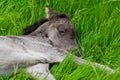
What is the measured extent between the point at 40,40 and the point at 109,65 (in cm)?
103

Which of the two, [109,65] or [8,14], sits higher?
[8,14]

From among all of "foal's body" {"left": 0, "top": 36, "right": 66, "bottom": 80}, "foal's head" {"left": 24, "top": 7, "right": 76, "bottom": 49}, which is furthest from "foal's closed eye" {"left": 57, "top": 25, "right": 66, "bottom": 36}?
"foal's body" {"left": 0, "top": 36, "right": 66, "bottom": 80}

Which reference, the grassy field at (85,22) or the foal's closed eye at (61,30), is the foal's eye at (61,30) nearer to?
the foal's closed eye at (61,30)

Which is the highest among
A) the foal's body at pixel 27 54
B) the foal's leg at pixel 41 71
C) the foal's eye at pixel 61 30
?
the foal's eye at pixel 61 30

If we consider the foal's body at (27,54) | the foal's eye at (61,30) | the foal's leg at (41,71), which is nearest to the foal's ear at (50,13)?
the foal's eye at (61,30)

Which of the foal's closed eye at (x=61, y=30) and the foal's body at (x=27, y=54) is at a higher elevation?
the foal's closed eye at (x=61, y=30)

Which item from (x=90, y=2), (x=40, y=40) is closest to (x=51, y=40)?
(x=40, y=40)

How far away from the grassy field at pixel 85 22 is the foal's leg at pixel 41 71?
0.41 ft

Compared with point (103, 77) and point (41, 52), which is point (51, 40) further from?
point (103, 77)

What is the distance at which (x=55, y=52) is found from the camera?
5.78 metres

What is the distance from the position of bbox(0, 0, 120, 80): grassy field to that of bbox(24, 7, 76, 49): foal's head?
18 cm

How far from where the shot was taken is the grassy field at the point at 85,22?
233 inches

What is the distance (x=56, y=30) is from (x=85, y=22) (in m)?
0.54

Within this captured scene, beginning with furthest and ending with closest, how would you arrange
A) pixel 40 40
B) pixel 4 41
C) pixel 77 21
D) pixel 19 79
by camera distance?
1. pixel 77 21
2. pixel 40 40
3. pixel 4 41
4. pixel 19 79
